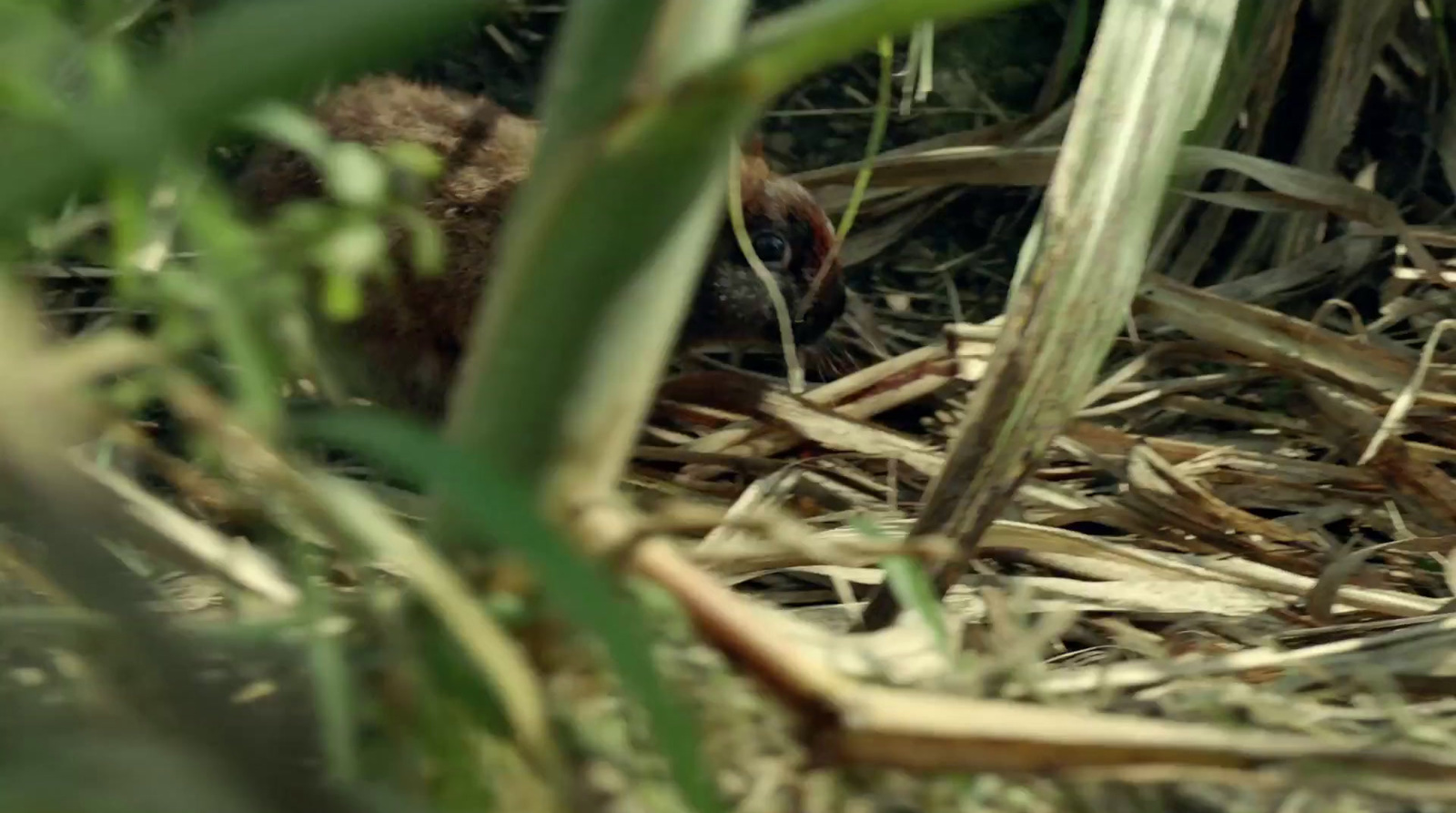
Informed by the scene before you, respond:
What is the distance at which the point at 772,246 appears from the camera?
2.76 meters

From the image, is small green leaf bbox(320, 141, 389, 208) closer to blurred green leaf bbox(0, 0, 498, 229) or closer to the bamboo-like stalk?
blurred green leaf bbox(0, 0, 498, 229)

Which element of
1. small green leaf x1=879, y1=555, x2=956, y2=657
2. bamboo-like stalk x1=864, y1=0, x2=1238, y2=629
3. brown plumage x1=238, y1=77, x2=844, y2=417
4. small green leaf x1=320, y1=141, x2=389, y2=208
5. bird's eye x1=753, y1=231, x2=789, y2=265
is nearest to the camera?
small green leaf x1=320, y1=141, x2=389, y2=208

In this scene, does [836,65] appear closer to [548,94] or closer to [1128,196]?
[1128,196]

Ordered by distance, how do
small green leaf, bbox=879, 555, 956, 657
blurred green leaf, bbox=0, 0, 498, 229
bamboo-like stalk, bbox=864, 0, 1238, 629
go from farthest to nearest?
bamboo-like stalk, bbox=864, 0, 1238, 629 < small green leaf, bbox=879, 555, 956, 657 < blurred green leaf, bbox=0, 0, 498, 229

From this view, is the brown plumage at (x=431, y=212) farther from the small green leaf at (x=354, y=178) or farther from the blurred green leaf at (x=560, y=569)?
the blurred green leaf at (x=560, y=569)

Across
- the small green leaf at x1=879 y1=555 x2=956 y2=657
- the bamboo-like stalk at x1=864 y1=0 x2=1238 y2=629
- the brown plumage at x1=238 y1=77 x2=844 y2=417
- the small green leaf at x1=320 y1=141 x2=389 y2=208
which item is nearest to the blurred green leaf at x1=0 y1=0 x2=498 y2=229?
the small green leaf at x1=320 y1=141 x2=389 y2=208

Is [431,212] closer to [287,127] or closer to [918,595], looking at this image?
[287,127]

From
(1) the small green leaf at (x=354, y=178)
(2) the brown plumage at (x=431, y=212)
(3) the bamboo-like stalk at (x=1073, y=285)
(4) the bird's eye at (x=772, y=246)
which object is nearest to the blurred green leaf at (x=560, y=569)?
(1) the small green leaf at (x=354, y=178)

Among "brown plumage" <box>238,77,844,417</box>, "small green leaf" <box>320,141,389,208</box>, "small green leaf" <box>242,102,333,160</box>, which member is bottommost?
"brown plumage" <box>238,77,844,417</box>

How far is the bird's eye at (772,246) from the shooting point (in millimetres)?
2750

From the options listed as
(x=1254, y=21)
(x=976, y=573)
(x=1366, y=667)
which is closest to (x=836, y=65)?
(x=1254, y=21)

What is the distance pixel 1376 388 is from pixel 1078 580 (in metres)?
0.70

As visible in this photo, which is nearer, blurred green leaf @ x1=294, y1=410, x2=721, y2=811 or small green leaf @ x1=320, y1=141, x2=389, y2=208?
blurred green leaf @ x1=294, y1=410, x2=721, y2=811

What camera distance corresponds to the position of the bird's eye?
2750 millimetres
